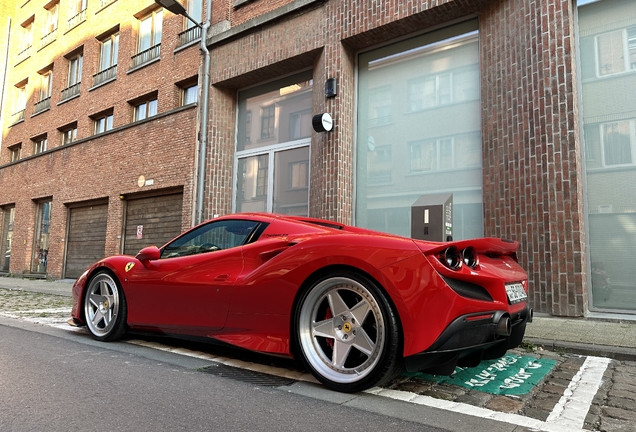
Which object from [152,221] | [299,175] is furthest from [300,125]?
[152,221]

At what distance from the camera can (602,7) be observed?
701 cm

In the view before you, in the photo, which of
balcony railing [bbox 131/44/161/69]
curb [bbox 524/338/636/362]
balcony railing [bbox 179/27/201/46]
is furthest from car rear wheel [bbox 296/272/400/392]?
balcony railing [bbox 131/44/161/69]

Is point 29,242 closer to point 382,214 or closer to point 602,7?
point 382,214

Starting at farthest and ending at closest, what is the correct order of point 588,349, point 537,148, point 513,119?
point 513,119 → point 537,148 → point 588,349

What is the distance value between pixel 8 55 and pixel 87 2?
7715 millimetres

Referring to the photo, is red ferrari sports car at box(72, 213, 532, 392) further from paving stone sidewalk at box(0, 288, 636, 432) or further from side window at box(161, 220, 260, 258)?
paving stone sidewalk at box(0, 288, 636, 432)

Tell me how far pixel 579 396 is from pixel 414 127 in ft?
20.8

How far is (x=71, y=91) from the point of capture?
57.9ft

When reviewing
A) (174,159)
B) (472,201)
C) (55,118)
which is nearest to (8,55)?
(55,118)

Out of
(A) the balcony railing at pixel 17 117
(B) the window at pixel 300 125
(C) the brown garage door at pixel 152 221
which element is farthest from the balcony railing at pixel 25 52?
(B) the window at pixel 300 125

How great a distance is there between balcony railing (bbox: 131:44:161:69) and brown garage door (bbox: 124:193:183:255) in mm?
4481

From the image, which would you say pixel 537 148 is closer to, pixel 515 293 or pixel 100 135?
pixel 515 293

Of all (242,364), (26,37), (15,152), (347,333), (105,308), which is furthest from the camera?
(26,37)

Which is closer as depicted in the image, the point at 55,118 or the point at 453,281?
the point at 453,281
